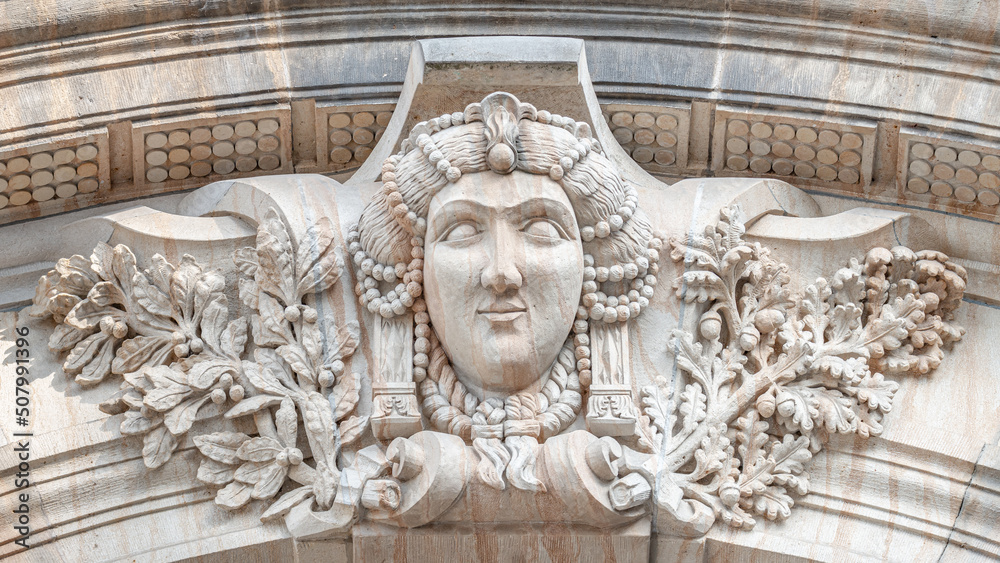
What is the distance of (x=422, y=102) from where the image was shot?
5.31 metres

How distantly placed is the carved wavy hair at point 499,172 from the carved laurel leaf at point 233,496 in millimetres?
657

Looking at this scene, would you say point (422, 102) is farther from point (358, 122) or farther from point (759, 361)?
point (759, 361)

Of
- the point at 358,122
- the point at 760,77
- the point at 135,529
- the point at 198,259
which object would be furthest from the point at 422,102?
the point at 135,529

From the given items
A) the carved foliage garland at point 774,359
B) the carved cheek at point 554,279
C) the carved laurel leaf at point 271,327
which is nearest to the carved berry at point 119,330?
the carved laurel leaf at point 271,327

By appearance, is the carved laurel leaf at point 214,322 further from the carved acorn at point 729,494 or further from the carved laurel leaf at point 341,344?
the carved acorn at point 729,494

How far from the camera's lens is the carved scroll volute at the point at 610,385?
490 cm

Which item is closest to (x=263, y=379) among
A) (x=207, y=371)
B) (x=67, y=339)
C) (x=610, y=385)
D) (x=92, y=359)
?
(x=207, y=371)

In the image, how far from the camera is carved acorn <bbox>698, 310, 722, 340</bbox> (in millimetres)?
5150

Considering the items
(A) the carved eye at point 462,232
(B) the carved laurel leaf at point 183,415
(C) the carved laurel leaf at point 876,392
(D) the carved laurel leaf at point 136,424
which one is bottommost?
(D) the carved laurel leaf at point 136,424

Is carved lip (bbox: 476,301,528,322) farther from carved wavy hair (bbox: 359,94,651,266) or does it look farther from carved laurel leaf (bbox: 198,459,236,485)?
carved laurel leaf (bbox: 198,459,236,485)

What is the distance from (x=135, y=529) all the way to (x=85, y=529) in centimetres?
16

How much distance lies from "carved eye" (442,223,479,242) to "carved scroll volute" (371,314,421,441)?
0.34 m

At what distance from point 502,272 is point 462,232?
227 millimetres

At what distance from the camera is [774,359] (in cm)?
518
